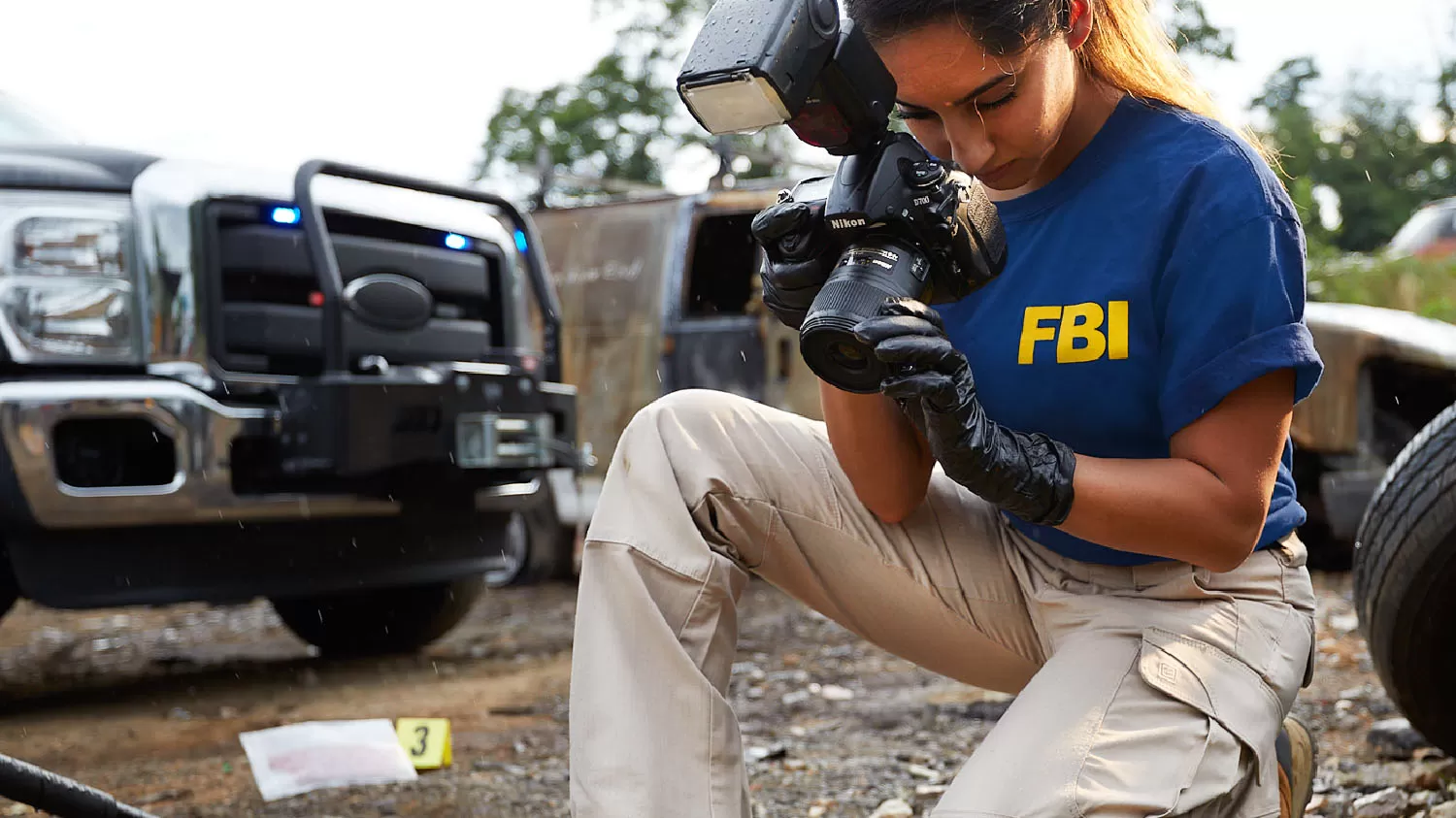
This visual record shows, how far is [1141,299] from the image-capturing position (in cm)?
164

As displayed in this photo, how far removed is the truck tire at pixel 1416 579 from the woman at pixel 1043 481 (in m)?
0.58

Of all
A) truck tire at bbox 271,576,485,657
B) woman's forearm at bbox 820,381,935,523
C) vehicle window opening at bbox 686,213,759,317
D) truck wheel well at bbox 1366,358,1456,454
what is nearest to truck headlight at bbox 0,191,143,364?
truck tire at bbox 271,576,485,657

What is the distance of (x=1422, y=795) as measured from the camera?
2473mm

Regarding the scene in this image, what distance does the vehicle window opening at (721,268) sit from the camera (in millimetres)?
6480

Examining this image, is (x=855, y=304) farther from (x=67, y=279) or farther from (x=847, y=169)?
(x=67, y=279)

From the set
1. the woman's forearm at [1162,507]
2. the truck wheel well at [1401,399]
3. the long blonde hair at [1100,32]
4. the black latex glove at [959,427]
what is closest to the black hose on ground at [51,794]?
the black latex glove at [959,427]

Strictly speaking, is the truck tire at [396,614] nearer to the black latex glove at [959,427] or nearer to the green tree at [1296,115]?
the black latex glove at [959,427]

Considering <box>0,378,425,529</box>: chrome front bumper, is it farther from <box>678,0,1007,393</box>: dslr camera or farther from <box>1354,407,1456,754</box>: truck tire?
<box>1354,407,1456,754</box>: truck tire

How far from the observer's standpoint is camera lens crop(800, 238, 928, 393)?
1434mm

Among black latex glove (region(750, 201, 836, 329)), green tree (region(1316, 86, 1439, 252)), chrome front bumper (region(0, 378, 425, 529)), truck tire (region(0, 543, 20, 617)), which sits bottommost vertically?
green tree (region(1316, 86, 1439, 252))

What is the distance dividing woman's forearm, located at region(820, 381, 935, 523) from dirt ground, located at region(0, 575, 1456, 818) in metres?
0.91

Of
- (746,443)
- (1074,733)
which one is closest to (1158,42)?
(746,443)

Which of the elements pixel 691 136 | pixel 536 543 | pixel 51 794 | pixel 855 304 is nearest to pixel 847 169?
pixel 855 304

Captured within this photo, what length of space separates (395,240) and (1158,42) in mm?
2731
